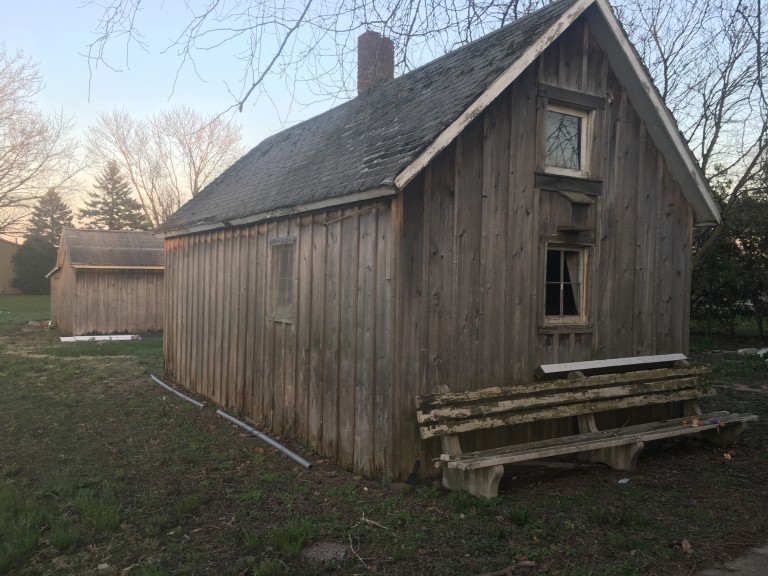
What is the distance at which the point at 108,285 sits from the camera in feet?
76.3

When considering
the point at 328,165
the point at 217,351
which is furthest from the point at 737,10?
the point at 217,351

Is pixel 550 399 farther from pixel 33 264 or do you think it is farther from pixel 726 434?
pixel 33 264

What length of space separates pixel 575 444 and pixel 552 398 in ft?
2.03

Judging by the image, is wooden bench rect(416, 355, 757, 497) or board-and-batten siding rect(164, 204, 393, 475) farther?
board-and-batten siding rect(164, 204, 393, 475)

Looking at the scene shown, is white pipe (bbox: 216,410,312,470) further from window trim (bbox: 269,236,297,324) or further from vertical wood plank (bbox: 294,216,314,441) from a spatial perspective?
window trim (bbox: 269,236,297,324)

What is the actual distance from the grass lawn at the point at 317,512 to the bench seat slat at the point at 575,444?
0.38m

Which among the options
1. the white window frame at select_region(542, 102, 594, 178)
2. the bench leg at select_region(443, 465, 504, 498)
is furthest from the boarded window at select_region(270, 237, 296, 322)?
the white window frame at select_region(542, 102, 594, 178)

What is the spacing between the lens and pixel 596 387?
7.36m

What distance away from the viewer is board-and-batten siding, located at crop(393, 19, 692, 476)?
6.51 metres

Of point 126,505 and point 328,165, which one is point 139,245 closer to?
point 328,165

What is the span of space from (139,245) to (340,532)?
22.5 m

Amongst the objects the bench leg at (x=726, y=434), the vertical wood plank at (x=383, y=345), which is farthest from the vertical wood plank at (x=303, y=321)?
the bench leg at (x=726, y=434)

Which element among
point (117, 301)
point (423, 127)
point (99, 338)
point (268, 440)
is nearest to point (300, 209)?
point (423, 127)

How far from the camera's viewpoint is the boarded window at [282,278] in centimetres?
860
